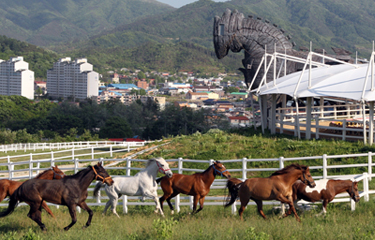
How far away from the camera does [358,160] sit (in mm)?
18562

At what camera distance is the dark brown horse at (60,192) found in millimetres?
11062

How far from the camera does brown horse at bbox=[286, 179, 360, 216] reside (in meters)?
11.4

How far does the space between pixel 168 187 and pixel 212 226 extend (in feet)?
6.27

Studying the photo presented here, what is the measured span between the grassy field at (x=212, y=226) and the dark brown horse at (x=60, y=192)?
1.58 ft

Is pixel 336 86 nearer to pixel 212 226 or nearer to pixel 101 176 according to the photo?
pixel 212 226

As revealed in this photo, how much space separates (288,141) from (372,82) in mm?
4577

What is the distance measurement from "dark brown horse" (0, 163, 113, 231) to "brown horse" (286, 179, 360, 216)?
177 inches

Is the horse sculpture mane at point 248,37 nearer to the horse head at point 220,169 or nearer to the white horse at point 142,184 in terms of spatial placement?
the white horse at point 142,184

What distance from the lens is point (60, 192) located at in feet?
36.4

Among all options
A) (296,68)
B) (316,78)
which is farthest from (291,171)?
(296,68)

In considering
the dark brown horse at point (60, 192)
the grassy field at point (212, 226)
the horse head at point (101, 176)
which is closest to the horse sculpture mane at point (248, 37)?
the grassy field at point (212, 226)

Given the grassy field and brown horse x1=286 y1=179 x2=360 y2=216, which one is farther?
brown horse x1=286 y1=179 x2=360 y2=216

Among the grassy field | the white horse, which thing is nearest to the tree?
the grassy field

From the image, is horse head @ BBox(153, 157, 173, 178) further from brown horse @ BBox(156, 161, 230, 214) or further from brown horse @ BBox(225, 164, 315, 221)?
brown horse @ BBox(225, 164, 315, 221)
